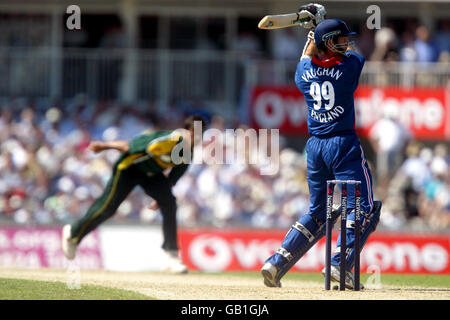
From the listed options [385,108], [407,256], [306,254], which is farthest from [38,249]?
[385,108]

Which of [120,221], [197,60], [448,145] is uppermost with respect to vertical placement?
[197,60]

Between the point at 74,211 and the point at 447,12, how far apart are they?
37.3 ft

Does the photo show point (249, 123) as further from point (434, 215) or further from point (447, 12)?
point (447, 12)

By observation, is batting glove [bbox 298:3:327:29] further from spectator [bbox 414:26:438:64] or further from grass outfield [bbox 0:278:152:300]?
spectator [bbox 414:26:438:64]

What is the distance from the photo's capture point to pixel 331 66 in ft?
31.6

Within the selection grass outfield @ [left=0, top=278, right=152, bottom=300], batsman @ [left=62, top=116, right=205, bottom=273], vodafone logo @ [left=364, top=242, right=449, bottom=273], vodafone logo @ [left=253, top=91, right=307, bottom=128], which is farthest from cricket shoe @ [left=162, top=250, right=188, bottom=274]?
vodafone logo @ [left=253, top=91, right=307, bottom=128]

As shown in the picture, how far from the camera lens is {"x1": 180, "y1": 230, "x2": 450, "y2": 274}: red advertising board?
1800 centimetres

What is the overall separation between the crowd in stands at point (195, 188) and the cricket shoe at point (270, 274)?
8.45m

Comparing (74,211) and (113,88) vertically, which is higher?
(113,88)

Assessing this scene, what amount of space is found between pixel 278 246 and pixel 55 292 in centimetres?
920

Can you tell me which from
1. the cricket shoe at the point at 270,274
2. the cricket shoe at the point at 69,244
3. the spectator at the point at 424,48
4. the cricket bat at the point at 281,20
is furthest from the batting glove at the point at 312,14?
the spectator at the point at 424,48

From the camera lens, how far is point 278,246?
1806 centimetres

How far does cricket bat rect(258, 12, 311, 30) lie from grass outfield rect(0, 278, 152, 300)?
2953mm
